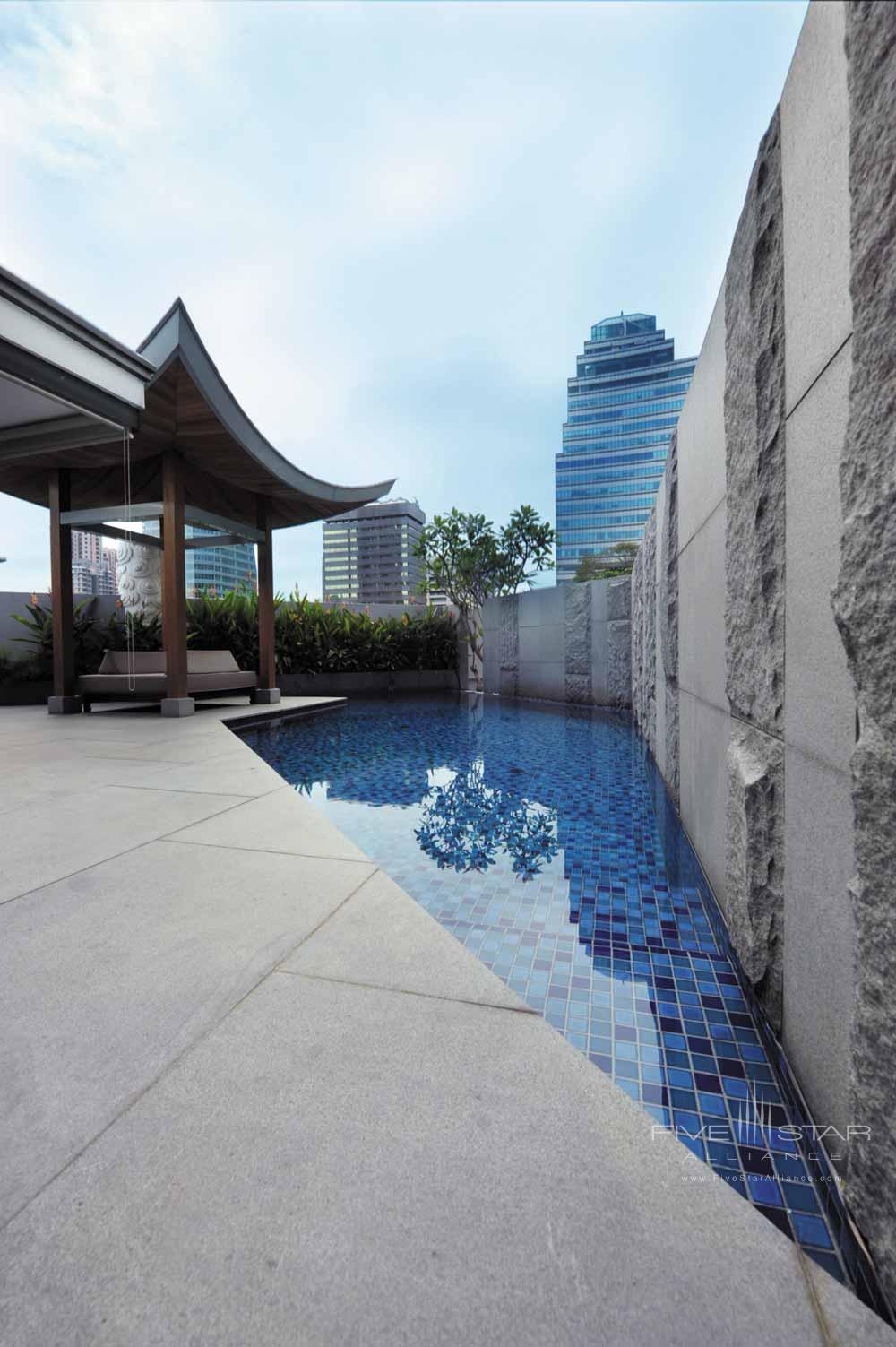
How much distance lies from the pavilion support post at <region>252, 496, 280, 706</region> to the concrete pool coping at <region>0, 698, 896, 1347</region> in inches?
328

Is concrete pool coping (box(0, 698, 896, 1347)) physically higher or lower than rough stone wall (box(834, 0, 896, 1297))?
lower

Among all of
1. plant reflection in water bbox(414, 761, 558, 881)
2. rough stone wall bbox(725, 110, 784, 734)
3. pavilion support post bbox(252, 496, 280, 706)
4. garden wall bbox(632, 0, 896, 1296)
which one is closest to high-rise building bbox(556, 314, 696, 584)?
pavilion support post bbox(252, 496, 280, 706)

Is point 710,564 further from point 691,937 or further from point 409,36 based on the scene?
point 409,36

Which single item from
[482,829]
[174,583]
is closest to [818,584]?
[482,829]

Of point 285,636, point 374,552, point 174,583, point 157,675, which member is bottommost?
point 157,675

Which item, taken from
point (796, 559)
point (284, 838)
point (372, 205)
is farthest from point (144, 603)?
point (796, 559)

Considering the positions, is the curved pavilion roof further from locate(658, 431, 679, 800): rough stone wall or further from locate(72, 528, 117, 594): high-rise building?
locate(658, 431, 679, 800): rough stone wall

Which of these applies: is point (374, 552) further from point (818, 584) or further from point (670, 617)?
point (818, 584)

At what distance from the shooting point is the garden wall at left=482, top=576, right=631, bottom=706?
9.96 metres

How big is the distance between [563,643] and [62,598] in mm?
8424

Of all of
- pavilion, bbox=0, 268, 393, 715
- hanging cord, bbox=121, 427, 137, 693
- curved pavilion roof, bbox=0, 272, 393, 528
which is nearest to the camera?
pavilion, bbox=0, 268, 393, 715

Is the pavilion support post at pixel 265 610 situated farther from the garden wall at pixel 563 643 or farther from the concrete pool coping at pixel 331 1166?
the concrete pool coping at pixel 331 1166

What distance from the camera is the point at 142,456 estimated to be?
8.12 meters

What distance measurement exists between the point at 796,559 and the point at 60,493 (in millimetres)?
10080
